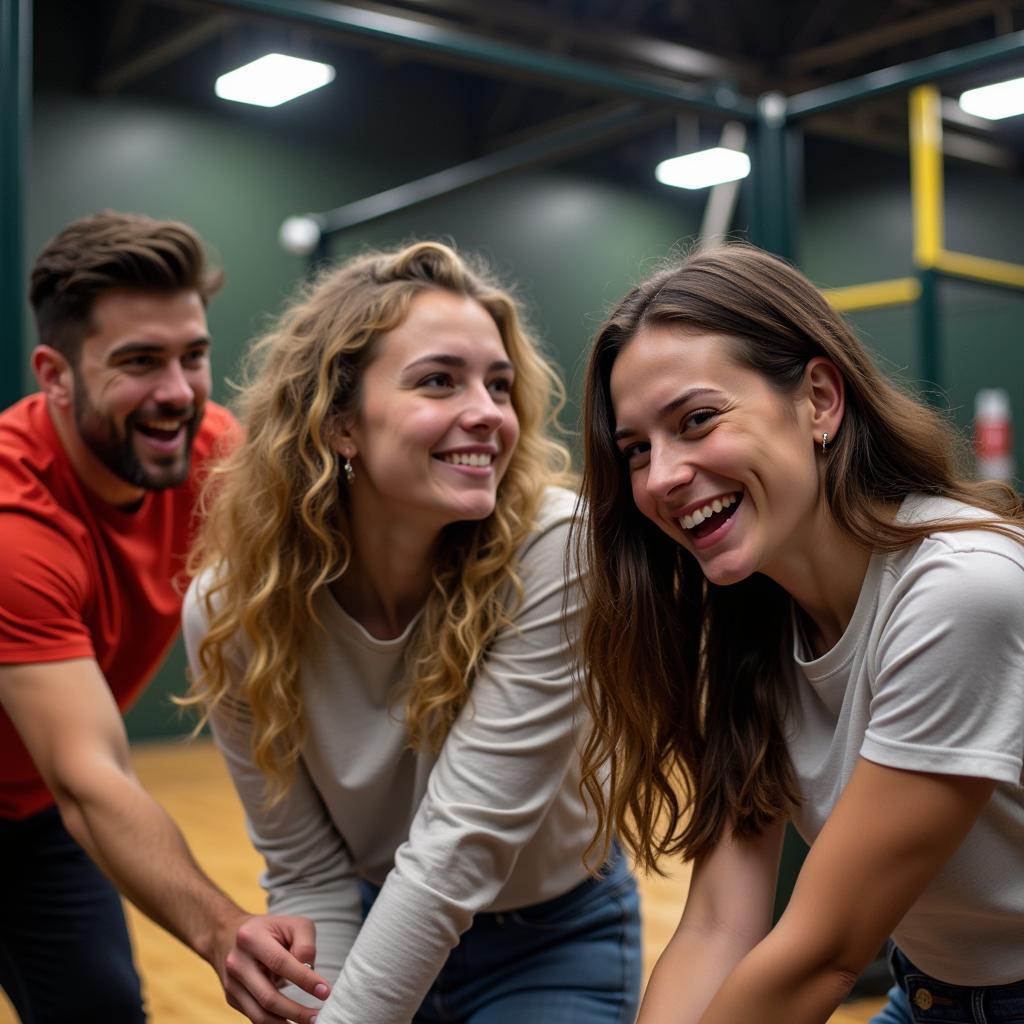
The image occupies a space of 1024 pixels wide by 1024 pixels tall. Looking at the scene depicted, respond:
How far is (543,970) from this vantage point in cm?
160

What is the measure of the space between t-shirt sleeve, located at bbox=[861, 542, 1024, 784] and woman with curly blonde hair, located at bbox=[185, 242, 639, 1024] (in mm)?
480

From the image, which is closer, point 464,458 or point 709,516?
point 709,516

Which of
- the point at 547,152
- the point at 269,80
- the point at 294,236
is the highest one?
the point at 269,80

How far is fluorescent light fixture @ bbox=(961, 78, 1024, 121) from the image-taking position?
5.41 metres

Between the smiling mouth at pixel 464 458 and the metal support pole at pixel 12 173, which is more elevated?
the metal support pole at pixel 12 173

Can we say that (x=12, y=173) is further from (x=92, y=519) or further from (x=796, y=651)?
(x=796, y=651)

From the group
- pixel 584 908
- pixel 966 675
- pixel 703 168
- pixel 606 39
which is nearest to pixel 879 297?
pixel 703 168

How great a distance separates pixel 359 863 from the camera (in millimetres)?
1692

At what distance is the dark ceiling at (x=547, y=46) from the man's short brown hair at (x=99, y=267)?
437 cm

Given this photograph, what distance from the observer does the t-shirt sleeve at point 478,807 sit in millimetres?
1421

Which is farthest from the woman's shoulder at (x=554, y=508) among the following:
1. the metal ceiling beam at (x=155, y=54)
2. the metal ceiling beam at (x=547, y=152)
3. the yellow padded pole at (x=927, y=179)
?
the metal ceiling beam at (x=155, y=54)

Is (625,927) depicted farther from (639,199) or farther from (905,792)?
(639,199)

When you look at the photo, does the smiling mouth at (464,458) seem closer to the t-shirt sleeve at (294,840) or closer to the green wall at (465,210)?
the t-shirt sleeve at (294,840)

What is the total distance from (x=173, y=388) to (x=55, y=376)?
0.19m
